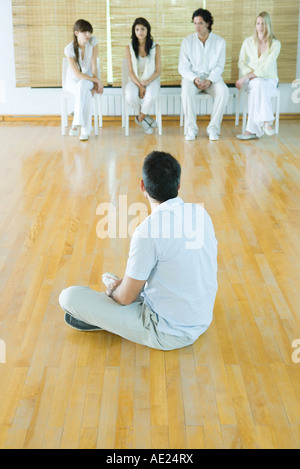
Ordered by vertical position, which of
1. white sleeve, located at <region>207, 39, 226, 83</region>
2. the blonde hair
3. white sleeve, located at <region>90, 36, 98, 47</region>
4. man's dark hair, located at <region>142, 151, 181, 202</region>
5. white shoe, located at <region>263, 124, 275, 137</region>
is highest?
the blonde hair

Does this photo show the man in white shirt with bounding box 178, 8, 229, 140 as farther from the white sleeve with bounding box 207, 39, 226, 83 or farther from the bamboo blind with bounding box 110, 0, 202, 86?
the bamboo blind with bounding box 110, 0, 202, 86

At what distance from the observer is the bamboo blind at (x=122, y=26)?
7.06 meters

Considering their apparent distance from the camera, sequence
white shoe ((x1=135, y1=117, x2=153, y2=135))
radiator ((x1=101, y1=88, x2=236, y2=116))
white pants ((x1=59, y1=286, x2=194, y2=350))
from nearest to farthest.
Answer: white pants ((x1=59, y1=286, x2=194, y2=350)), white shoe ((x1=135, y1=117, x2=153, y2=135)), radiator ((x1=101, y1=88, x2=236, y2=116))

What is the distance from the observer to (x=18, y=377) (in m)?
2.53

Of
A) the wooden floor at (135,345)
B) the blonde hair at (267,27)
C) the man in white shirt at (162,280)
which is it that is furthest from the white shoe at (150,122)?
the man in white shirt at (162,280)

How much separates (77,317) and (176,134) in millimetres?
4223

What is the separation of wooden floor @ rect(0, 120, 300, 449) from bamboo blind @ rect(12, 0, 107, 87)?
2.23 meters

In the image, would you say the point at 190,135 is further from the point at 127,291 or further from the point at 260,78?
→ the point at 127,291

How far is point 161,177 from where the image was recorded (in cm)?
253

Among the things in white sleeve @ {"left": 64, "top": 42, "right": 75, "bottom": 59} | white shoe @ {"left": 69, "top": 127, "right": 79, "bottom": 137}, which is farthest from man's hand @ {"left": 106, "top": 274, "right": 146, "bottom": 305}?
white sleeve @ {"left": 64, "top": 42, "right": 75, "bottom": 59}

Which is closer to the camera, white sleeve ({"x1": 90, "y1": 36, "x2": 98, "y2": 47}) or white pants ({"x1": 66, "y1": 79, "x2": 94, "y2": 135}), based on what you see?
white pants ({"x1": 66, "y1": 79, "x2": 94, "y2": 135})

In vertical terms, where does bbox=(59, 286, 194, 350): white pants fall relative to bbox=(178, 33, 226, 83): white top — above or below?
below

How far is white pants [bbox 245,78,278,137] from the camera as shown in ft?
21.0

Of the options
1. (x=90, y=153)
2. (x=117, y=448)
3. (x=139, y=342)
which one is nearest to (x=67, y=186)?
(x=90, y=153)
